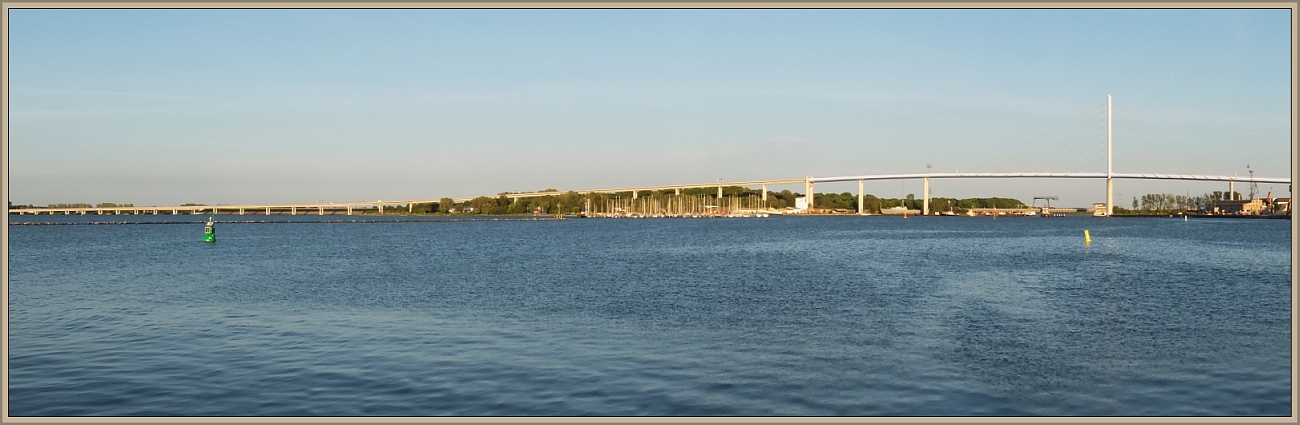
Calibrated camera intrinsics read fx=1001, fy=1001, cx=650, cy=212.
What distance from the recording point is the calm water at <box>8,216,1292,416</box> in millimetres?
13734

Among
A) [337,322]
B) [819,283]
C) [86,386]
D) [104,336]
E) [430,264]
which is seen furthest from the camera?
[430,264]

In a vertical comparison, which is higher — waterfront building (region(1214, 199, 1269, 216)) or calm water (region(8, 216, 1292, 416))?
waterfront building (region(1214, 199, 1269, 216))

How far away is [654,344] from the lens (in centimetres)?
1850

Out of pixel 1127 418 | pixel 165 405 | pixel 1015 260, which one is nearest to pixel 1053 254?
pixel 1015 260

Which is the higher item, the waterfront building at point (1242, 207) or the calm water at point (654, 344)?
the waterfront building at point (1242, 207)

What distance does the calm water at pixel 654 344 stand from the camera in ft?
45.1

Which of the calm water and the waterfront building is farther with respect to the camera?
the waterfront building

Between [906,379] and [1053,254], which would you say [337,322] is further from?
[1053,254]

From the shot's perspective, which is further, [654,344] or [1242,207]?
[1242,207]

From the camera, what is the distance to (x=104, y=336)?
2006 centimetres

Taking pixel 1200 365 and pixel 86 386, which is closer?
pixel 86 386

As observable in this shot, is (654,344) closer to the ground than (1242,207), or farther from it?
closer to the ground

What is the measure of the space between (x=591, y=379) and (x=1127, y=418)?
732 centimetres

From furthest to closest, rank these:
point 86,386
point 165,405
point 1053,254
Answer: point 1053,254, point 86,386, point 165,405
